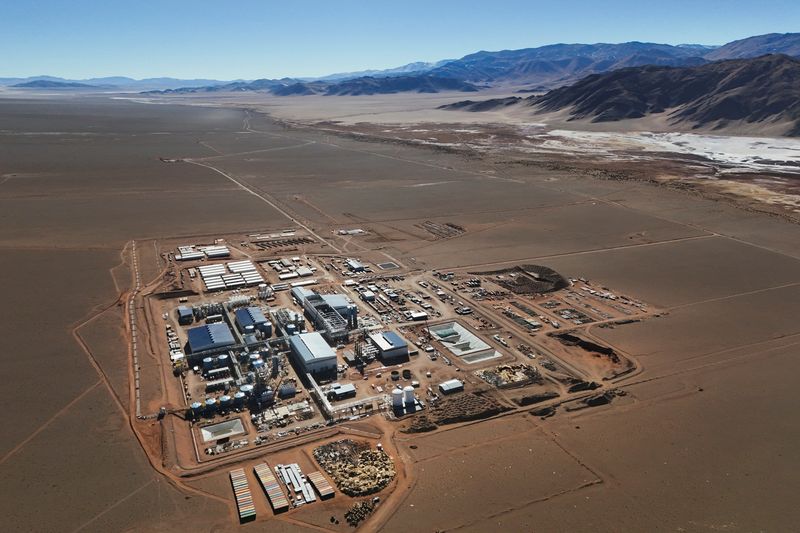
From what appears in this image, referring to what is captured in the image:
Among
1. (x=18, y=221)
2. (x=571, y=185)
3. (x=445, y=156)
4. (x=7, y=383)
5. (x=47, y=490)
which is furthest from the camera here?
(x=445, y=156)

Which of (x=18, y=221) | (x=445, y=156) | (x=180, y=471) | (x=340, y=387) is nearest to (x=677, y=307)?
(x=340, y=387)

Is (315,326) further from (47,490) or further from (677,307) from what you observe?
(677,307)

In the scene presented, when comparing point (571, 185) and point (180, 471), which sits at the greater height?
point (571, 185)

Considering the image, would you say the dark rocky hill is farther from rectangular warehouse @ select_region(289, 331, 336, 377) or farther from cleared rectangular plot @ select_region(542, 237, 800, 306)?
rectangular warehouse @ select_region(289, 331, 336, 377)

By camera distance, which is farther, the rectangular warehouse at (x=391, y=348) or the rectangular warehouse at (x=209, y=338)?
the rectangular warehouse at (x=391, y=348)

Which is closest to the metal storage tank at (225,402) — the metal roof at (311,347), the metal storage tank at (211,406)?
the metal storage tank at (211,406)

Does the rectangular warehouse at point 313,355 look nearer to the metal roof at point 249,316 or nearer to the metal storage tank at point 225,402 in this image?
the metal roof at point 249,316

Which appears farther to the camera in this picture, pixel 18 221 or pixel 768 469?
pixel 18 221
